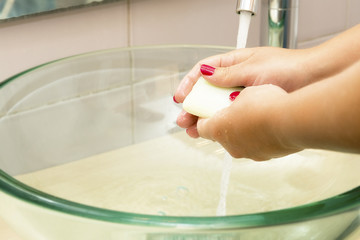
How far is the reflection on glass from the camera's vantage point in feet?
2.30

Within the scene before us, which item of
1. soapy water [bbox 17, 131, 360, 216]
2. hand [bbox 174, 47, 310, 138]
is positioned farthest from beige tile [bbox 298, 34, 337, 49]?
hand [bbox 174, 47, 310, 138]

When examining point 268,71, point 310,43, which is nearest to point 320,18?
point 310,43

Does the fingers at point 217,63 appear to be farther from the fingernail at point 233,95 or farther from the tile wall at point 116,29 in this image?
the tile wall at point 116,29

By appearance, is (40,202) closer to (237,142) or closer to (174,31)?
(237,142)

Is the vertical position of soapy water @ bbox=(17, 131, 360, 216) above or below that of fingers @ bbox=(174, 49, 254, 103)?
below

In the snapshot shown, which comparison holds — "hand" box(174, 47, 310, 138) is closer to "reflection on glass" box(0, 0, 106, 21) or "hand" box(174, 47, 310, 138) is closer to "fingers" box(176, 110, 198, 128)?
"fingers" box(176, 110, 198, 128)

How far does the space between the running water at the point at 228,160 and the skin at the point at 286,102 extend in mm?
19

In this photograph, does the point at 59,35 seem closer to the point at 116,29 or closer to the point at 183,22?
the point at 116,29

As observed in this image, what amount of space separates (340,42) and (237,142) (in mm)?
129

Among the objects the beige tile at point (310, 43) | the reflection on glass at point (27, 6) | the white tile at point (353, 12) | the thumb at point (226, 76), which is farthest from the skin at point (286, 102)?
Answer: the white tile at point (353, 12)

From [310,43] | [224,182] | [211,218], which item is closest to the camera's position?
[211,218]

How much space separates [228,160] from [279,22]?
0.19 metres

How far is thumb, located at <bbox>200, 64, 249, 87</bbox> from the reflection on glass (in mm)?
246

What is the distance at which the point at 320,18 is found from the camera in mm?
1111
